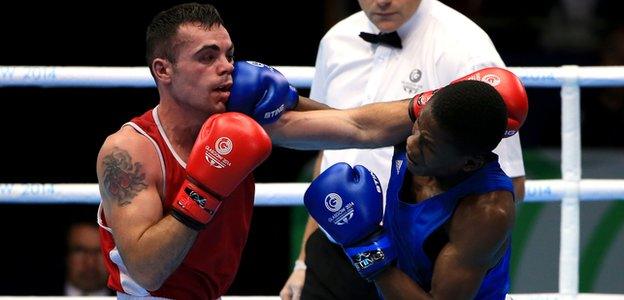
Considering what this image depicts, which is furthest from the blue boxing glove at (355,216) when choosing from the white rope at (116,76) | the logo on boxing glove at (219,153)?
the white rope at (116,76)

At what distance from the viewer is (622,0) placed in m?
6.76

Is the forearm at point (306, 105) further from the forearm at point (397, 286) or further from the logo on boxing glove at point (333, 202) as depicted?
the forearm at point (397, 286)

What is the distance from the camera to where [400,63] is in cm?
390

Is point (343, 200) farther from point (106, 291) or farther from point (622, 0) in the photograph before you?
point (622, 0)

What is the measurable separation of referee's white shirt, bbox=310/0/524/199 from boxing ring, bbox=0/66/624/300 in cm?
33

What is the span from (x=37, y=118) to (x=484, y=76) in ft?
10.9

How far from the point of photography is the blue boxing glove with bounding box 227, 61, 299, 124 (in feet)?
10.7

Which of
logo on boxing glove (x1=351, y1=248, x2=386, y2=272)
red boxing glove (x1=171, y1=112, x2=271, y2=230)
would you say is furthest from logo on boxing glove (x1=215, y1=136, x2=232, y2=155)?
logo on boxing glove (x1=351, y1=248, x2=386, y2=272)

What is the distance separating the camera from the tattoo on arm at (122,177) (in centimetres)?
308

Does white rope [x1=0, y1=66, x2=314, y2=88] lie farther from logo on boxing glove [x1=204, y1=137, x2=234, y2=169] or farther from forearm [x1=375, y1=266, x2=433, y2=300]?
forearm [x1=375, y1=266, x2=433, y2=300]

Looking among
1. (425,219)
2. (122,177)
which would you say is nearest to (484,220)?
(425,219)

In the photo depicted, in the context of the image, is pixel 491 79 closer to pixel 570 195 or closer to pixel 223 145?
pixel 223 145

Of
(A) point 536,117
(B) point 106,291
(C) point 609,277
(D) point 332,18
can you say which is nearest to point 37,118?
(B) point 106,291

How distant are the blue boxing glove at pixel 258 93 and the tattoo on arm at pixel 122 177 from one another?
1.08 ft
